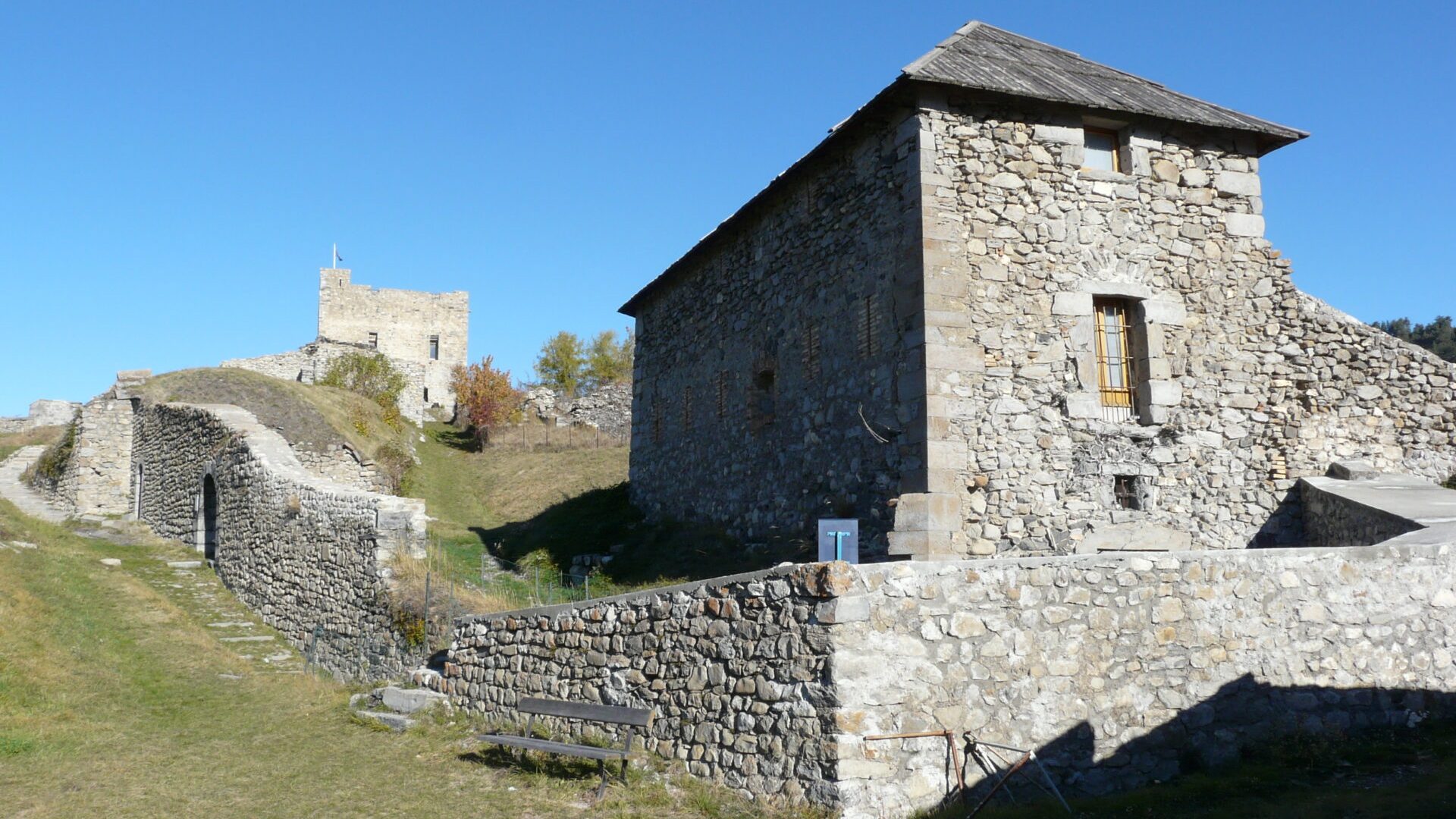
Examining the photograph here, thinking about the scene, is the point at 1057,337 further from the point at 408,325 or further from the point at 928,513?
the point at 408,325

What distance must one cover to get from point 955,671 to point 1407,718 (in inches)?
179

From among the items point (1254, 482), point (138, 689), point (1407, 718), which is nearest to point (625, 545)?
point (138, 689)

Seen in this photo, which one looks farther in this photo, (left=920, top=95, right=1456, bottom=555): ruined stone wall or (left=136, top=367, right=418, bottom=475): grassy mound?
(left=136, top=367, right=418, bottom=475): grassy mound

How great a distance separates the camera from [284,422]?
23.1 meters

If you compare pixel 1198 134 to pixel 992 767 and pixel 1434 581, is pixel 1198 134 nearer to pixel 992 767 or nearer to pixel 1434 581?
pixel 1434 581

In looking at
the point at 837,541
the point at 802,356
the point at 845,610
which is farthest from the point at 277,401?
the point at 845,610

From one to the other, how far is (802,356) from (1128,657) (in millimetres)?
7218

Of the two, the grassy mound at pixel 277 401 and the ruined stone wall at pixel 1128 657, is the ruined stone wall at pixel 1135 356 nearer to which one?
the ruined stone wall at pixel 1128 657

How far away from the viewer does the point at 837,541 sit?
1070cm

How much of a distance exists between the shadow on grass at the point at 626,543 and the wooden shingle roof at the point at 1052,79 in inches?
250

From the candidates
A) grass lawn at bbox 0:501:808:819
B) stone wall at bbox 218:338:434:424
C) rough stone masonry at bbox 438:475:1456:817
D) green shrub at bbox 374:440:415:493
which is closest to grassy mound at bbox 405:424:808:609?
green shrub at bbox 374:440:415:493

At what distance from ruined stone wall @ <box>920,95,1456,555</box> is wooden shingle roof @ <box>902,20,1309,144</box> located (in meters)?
0.31

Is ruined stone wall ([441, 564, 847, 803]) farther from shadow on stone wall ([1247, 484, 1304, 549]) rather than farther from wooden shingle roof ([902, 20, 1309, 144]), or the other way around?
shadow on stone wall ([1247, 484, 1304, 549])

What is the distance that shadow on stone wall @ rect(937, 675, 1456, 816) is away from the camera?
765cm
